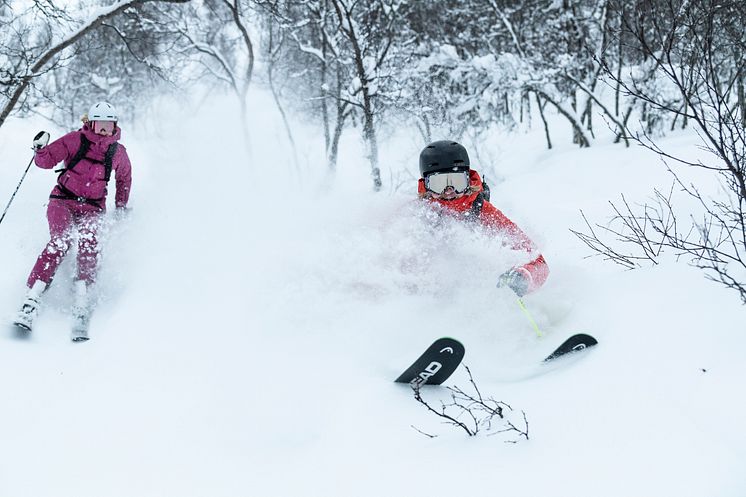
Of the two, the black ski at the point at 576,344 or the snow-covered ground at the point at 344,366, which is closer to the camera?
the snow-covered ground at the point at 344,366

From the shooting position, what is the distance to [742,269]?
3.14 meters

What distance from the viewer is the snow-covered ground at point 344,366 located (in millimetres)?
2295

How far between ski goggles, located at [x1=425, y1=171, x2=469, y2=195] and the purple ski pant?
117 inches

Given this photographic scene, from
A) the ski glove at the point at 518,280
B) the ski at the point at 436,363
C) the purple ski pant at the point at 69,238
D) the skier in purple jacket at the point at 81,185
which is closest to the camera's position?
the ski at the point at 436,363

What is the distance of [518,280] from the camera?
3.66 metres

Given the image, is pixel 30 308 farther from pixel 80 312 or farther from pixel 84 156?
pixel 84 156

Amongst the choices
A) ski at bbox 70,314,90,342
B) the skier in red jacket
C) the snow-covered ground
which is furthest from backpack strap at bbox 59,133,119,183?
the skier in red jacket

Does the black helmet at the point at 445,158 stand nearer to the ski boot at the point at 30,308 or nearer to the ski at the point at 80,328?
the ski at the point at 80,328

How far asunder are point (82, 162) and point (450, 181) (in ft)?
10.9

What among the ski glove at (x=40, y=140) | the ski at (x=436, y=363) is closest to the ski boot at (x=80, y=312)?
the ski glove at (x=40, y=140)

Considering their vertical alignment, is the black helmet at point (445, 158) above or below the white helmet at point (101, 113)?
above

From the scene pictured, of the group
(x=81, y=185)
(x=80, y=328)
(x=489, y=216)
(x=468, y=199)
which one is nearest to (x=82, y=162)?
(x=81, y=185)

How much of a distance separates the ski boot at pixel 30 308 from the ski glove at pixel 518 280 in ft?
11.3

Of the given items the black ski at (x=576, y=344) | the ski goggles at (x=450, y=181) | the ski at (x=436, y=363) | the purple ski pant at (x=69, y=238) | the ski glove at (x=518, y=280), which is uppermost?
the ski goggles at (x=450, y=181)
